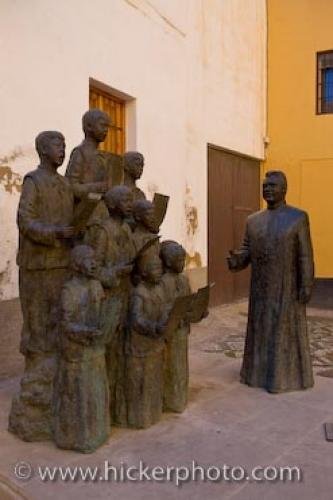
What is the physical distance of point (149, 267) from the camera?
13.7 feet

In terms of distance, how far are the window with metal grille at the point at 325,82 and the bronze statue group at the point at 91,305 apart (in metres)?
8.96

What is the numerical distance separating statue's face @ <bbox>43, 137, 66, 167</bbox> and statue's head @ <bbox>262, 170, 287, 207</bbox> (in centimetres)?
190

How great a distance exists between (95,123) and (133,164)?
0.49 meters

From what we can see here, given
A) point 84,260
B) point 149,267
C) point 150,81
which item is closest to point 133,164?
point 149,267

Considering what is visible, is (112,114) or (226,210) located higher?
(112,114)

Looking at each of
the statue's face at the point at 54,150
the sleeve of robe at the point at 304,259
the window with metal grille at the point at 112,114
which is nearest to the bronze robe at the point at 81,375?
the statue's face at the point at 54,150

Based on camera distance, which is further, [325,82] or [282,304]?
[325,82]

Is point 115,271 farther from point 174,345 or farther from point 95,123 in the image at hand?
point 95,123

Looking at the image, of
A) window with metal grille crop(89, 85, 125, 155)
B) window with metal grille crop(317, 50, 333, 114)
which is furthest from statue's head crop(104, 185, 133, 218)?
window with metal grille crop(317, 50, 333, 114)

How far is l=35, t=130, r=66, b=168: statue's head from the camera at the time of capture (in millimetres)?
3986

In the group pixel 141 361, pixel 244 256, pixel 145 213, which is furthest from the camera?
pixel 244 256

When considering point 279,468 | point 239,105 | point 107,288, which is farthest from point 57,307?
point 239,105

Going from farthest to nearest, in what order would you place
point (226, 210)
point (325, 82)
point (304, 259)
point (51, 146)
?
point (325, 82)
point (226, 210)
point (304, 259)
point (51, 146)

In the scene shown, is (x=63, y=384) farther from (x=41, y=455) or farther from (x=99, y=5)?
(x=99, y=5)
